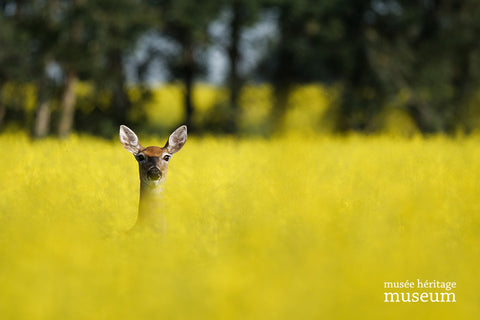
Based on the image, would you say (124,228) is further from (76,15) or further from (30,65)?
(30,65)

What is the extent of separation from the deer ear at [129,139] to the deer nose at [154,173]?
31cm

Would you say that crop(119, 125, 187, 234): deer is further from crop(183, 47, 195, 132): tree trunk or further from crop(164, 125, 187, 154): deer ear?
crop(183, 47, 195, 132): tree trunk

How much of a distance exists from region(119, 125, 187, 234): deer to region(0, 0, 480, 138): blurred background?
15962 millimetres

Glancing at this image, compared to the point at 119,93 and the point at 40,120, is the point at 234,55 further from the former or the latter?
the point at 40,120

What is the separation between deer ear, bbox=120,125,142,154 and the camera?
4434 mm

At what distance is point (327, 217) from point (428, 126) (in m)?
19.3

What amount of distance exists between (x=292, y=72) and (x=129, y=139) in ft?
70.1

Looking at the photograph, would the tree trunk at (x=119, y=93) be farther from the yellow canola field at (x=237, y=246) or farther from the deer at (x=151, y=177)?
the deer at (x=151, y=177)

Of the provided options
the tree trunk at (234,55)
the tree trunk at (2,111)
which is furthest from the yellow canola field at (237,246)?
the tree trunk at (234,55)

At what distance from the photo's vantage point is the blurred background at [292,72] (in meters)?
21.4

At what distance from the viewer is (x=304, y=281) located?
277cm

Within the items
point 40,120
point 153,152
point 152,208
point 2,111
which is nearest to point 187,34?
point 40,120

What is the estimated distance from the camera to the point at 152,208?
429 cm

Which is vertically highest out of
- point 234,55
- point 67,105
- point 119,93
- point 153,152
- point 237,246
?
point 234,55
